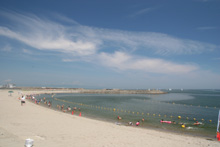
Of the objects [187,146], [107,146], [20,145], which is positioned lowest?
[187,146]

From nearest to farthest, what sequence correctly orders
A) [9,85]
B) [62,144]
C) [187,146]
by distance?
[62,144] → [187,146] → [9,85]

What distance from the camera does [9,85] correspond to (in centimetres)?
12775

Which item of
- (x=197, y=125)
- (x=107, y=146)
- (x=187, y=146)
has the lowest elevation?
(x=197, y=125)

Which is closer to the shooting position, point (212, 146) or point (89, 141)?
point (89, 141)

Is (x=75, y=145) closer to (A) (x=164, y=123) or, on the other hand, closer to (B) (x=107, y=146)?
(B) (x=107, y=146)

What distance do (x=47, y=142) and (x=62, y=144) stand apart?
1050 millimetres

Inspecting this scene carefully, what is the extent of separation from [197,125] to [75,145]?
2116 centimetres

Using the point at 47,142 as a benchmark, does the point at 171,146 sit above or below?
below

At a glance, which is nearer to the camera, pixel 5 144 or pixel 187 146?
pixel 5 144

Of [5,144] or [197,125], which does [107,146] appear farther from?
[197,125]

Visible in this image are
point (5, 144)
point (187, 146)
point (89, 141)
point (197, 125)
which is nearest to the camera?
point (5, 144)

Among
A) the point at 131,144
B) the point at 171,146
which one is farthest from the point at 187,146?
the point at 131,144

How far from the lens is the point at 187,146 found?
12.2 meters

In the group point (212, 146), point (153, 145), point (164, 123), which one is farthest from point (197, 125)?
point (153, 145)
